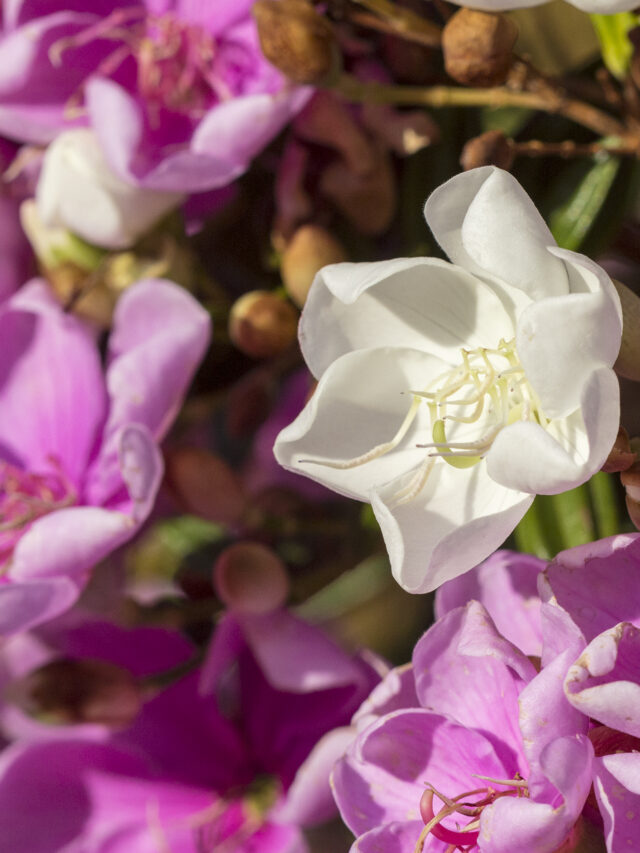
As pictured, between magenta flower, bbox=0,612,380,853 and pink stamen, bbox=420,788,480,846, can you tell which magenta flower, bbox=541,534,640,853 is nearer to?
pink stamen, bbox=420,788,480,846

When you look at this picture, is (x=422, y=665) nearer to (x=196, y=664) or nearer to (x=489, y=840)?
(x=489, y=840)

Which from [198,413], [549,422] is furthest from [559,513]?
[198,413]

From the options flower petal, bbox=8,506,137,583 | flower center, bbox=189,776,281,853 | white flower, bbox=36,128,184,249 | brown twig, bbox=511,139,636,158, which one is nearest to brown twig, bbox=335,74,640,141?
brown twig, bbox=511,139,636,158

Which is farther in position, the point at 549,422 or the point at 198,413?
the point at 198,413

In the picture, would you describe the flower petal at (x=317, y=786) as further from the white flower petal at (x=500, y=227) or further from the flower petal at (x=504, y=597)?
the white flower petal at (x=500, y=227)

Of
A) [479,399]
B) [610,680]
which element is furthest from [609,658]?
[479,399]

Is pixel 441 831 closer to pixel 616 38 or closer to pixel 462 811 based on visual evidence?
pixel 462 811
